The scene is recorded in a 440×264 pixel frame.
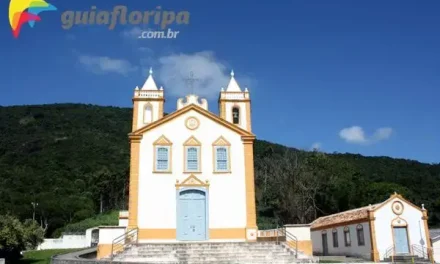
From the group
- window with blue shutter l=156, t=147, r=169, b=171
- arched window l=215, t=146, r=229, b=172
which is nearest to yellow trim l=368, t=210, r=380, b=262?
arched window l=215, t=146, r=229, b=172

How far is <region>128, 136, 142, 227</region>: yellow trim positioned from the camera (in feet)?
72.2

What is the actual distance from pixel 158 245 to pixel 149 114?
8071 mm

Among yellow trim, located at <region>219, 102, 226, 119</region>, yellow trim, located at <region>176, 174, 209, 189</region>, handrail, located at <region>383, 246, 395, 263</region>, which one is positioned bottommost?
handrail, located at <region>383, 246, 395, 263</region>

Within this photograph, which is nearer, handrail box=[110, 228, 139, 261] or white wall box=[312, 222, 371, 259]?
handrail box=[110, 228, 139, 261]

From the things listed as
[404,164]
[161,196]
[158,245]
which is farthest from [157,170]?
[404,164]

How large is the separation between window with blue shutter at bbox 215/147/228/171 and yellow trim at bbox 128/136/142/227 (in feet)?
13.2

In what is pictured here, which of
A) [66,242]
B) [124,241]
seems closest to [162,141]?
[124,241]

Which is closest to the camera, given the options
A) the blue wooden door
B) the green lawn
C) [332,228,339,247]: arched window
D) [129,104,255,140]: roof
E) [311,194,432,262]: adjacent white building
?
[129,104,255,140]: roof

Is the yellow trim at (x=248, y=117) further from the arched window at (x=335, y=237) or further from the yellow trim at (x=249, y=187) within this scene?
the arched window at (x=335, y=237)

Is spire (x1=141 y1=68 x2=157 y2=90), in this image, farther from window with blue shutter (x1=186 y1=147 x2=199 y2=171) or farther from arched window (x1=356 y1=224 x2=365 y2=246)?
arched window (x1=356 y1=224 x2=365 y2=246)

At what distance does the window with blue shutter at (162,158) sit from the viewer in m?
23.1

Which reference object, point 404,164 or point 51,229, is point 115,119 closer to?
→ point 51,229

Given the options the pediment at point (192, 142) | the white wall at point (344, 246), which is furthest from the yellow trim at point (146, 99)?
the white wall at point (344, 246)

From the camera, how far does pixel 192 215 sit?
22.6 meters
